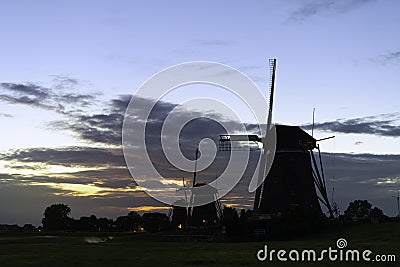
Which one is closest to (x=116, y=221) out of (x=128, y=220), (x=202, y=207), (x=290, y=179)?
(x=128, y=220)

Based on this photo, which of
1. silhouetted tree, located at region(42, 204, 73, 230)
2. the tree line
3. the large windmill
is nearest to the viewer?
the large windmill

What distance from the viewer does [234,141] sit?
76500mm

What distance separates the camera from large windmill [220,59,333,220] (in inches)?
2699

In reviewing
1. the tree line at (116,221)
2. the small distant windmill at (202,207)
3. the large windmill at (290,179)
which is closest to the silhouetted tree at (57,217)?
the tree line at (116,221)

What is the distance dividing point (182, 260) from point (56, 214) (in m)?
162

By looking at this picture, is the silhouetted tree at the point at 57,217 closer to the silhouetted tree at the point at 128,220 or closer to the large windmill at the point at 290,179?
the silhouetted tree at the point at 128,220

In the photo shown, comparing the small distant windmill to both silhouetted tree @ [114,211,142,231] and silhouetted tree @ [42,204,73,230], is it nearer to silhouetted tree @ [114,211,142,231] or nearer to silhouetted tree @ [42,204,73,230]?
silhouetted tree @ [114,211,142,231]

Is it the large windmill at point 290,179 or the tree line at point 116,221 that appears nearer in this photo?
the large windmill at point 290,179

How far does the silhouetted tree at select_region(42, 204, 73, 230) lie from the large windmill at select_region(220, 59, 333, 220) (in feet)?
403

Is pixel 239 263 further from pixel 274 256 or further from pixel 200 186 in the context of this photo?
pixel 200 186

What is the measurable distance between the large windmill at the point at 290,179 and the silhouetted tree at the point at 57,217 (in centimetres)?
12282

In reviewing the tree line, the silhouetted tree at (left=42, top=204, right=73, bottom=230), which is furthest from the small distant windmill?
the silhouetted tree at (left=42, top=204, right=73, bottom=230)

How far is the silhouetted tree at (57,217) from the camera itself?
182 meters

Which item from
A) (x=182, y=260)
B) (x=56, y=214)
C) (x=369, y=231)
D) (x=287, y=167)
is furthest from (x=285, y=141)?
(x=56, y=214)
